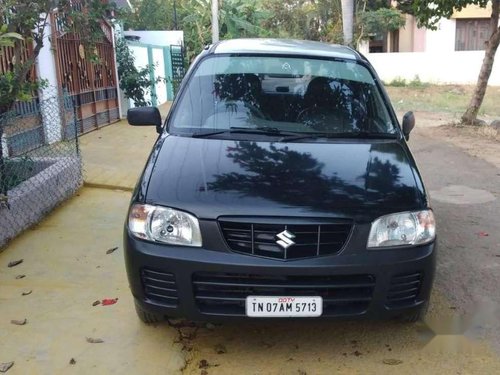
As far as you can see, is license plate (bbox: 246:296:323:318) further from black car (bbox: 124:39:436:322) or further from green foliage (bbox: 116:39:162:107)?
green foliage (bbox: 116:39:162:107)

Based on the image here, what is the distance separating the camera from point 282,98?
4188mm

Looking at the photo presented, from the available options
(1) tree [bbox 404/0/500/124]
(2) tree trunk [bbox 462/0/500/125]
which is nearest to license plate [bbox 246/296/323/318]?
(1) tree [bbox 404/0/500/124]

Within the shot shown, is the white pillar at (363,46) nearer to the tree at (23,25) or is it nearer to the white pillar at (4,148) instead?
the tree at (23,25)

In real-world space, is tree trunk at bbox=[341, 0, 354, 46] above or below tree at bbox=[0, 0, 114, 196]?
above

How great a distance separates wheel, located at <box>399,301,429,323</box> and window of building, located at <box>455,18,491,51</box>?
91.7ft

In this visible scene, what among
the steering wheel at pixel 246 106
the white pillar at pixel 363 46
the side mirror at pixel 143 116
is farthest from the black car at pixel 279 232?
the white pillar at pixel 363 46

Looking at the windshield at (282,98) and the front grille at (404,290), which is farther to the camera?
the windshield at (282,98)

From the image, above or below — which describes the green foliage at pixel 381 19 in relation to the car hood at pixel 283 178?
above

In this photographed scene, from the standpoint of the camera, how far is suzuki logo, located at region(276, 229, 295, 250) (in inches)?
113

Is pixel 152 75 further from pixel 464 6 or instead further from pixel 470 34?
pixel 470 34

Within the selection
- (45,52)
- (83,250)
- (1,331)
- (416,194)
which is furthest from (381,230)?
(45,52)

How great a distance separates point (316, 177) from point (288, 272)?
635mm

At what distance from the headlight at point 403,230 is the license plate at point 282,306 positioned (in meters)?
0.44

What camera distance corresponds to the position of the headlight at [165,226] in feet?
9.60
